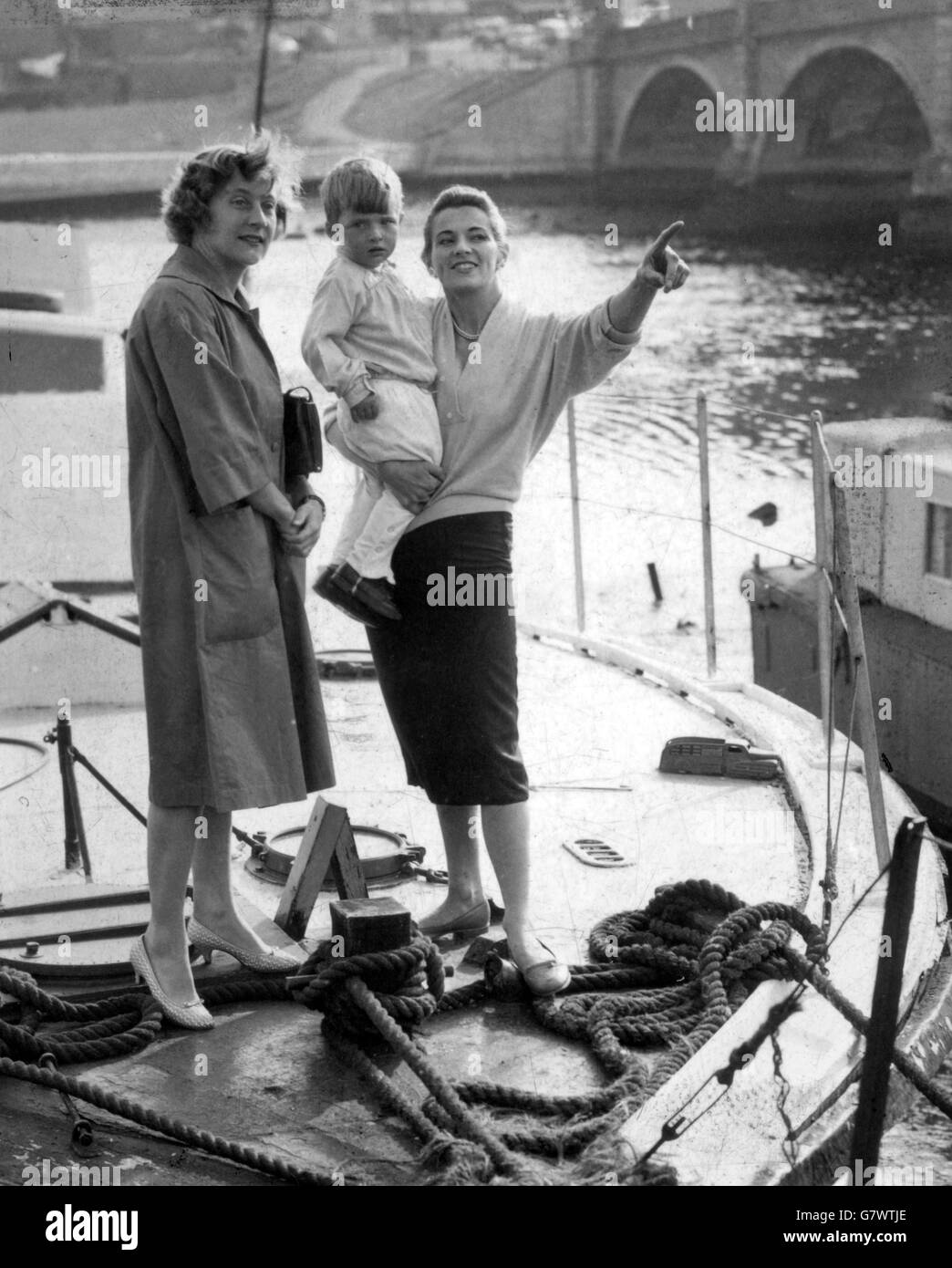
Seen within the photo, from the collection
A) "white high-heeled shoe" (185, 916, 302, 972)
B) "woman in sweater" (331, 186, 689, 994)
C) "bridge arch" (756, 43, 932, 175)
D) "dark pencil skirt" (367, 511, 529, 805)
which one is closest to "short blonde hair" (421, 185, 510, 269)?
"woman in sweater" (331, 186, 689, 994)

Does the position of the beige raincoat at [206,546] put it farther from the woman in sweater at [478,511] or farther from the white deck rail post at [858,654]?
the white deck rail post at [858,654]

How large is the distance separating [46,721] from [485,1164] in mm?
2919

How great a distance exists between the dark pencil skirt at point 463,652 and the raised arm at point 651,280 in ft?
1.47

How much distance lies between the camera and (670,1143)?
242 cm

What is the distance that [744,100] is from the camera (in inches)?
909

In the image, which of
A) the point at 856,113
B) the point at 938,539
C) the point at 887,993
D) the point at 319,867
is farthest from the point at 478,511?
the point at 856,113

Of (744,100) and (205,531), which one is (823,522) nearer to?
(205,531)

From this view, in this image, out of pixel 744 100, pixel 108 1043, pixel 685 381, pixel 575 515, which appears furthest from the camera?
pixel 744 100

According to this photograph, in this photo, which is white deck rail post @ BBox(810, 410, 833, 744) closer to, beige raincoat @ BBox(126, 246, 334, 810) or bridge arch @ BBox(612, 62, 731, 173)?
beige raincoat @ BBox(126, 246, 334, 810)

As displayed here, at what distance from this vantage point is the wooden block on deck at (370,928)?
2768mm

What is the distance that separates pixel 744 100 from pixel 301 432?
21.8 meters

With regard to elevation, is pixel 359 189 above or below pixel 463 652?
above

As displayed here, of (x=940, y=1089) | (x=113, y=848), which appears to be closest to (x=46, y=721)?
(x=113, y=848)
